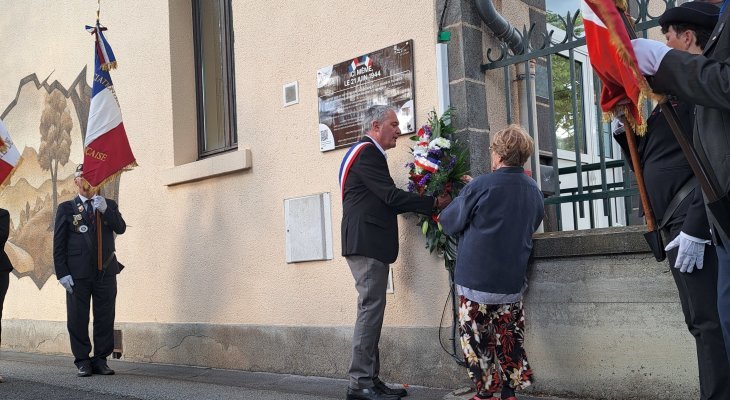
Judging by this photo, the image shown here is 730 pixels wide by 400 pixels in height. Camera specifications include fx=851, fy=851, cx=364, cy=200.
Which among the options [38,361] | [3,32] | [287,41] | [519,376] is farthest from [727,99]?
[3,32]

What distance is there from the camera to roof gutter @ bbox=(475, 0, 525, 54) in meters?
6.20

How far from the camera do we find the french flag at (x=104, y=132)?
27.4 feet

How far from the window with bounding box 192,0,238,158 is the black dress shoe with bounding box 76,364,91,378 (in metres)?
2.43

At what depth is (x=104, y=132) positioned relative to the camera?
856 centimetres

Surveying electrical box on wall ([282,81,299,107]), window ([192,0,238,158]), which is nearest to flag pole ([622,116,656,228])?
electrical box on wall ([282,81,299,107])

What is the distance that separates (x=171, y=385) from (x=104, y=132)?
2.89 m

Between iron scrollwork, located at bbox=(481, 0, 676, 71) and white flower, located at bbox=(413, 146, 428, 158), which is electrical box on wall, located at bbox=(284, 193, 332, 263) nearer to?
white flower, located at bbox=(413, 146, 428, 158)

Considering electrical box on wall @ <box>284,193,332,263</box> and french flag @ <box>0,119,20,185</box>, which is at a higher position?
french flag @ <box>0,119,20,185</box>

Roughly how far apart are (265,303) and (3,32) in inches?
263

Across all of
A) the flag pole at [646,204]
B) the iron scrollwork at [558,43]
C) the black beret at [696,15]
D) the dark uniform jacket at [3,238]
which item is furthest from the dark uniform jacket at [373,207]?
the dark uniform jacket at [3,238]

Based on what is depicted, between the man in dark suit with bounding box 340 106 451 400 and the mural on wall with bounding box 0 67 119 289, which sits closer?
the man in dark suit with bounding box 340 106 451 400


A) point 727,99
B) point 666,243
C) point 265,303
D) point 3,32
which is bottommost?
point 265,303

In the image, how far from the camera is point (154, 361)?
8.67 meters

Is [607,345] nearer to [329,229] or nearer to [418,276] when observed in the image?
[418,276]
